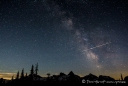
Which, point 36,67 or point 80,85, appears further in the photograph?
point 36,67

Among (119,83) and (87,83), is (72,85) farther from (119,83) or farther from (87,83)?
(119,83)

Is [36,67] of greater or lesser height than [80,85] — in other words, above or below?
above

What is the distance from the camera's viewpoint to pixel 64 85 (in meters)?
36.8

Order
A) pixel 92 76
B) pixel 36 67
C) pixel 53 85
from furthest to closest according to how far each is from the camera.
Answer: pixel 36 67, pixel 92 76, pixel 53 85

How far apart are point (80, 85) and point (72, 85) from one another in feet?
8.26

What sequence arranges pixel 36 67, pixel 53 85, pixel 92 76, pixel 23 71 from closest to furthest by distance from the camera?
1. pixel 53 85
2. pixel 92 76
3. pixel 36 67
4. pixel 23 71

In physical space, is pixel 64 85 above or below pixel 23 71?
below

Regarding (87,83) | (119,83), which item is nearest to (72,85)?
(87,83)

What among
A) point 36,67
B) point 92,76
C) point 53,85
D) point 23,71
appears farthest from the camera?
point 23,71

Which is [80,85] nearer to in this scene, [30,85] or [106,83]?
[106,83]

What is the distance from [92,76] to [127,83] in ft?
63.2

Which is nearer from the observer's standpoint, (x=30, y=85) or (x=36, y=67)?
(x=30, y=85)

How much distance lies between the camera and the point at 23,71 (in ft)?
237

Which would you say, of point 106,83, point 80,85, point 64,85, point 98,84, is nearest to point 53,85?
point 64,85
